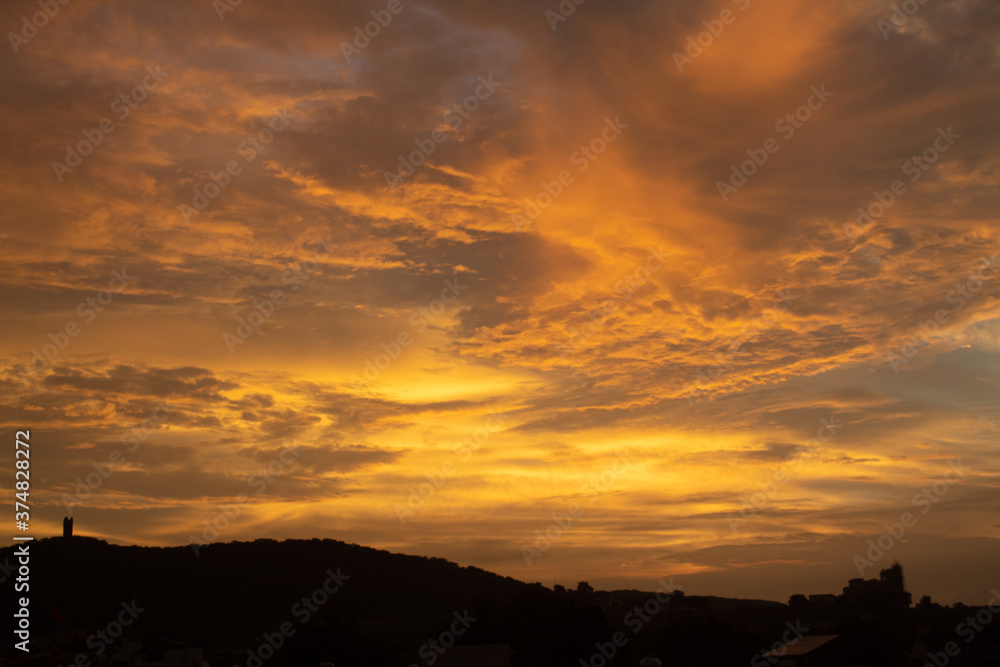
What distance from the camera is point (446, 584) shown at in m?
97.9

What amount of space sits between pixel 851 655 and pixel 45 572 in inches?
2703

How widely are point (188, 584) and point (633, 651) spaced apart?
47806mm

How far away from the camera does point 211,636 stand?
219 ft

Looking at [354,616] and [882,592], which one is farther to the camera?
[882,592]

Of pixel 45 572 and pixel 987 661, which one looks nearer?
pixel 987 661

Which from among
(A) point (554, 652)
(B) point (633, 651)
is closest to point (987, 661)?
(B) point (633, 651)

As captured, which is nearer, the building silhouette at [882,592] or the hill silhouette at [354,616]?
the hill silhouette at [354,616]

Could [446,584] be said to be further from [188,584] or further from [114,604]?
[114,604]

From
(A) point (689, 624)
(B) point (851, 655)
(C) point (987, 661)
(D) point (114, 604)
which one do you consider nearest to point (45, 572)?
(D) point (114, 604)

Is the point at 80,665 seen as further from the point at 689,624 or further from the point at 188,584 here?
the point at 188,584

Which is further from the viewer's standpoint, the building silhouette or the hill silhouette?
the building silhouette

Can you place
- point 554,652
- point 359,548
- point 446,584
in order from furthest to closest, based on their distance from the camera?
point 359,548 < point 446,584 < point 554,652

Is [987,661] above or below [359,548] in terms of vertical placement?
below

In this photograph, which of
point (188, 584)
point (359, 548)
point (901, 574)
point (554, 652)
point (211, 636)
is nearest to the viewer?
point (554, 652)
